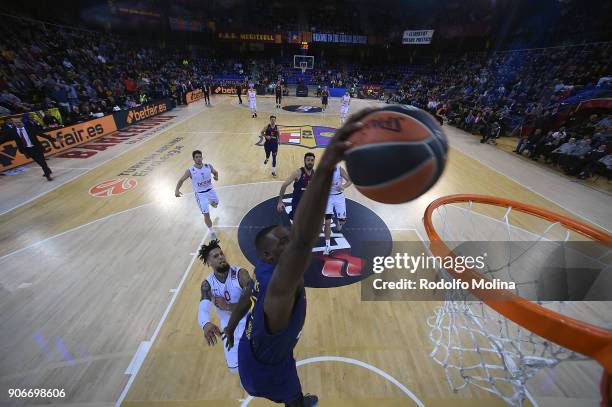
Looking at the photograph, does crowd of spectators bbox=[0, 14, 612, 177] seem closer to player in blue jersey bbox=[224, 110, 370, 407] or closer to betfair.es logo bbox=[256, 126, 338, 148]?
betfair.es logo bbox=[256, 126, 338, 148]

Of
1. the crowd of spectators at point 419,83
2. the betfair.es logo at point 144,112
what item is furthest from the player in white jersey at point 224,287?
the betfair.es logo at point 144,112

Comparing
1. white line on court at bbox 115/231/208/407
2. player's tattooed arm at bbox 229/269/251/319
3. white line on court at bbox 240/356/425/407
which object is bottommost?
white line on court at bbox 115/231/208/407

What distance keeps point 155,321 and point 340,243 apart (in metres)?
3.43

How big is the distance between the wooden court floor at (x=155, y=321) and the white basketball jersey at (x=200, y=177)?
1073 millimetres

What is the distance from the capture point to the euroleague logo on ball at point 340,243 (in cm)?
500

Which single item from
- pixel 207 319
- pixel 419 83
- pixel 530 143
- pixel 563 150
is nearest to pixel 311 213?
pixel 207 319

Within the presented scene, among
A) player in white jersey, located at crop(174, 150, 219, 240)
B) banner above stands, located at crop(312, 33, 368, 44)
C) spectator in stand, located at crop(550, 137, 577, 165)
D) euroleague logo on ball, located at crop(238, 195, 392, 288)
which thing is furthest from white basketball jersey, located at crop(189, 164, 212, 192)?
banner above stands, located at crop(312, 33, 368, 44)

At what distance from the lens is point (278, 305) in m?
1.36

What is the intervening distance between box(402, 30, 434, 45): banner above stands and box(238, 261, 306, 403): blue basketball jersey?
120ft

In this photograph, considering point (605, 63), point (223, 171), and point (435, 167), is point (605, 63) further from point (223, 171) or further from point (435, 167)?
point (435, 167)

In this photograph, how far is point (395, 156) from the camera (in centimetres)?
154

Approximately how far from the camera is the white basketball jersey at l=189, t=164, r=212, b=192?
5.48 m

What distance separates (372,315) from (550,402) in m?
2.16

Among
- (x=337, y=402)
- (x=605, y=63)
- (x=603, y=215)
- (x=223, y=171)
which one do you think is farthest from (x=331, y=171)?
(x=605, y=63)
